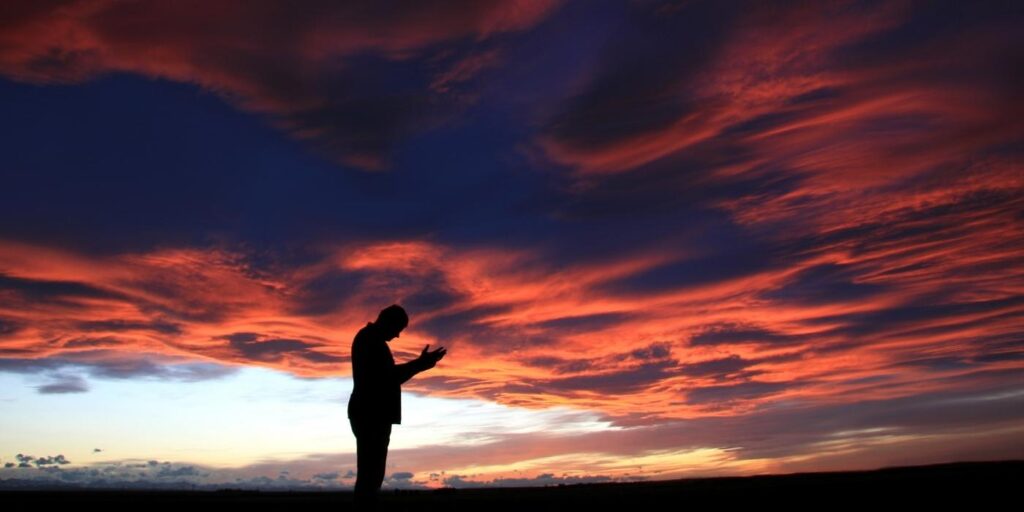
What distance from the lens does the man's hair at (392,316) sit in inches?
287

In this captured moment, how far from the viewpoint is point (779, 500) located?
1066cm

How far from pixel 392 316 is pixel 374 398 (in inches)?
31.4

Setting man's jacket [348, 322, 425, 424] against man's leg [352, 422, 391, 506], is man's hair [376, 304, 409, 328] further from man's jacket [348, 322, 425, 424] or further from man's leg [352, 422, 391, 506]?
man's leg [352, 422, 391, 506]

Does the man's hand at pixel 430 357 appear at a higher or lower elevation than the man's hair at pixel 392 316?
lower

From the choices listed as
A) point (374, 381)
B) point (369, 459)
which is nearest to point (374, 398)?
point (374, 381)

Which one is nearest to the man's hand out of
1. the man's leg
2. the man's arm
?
the man's arm

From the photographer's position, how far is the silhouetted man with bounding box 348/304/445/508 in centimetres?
695

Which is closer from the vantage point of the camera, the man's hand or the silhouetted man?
the silhouetted man

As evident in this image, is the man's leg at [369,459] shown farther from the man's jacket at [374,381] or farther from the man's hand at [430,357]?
the man's hand at [430,357]

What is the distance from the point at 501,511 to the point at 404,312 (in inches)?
206

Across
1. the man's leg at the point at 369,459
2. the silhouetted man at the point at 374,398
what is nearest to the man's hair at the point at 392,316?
the silhouetted man at the point at 374,398

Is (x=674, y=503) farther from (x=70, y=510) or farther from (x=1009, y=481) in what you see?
(x=70, y=510)

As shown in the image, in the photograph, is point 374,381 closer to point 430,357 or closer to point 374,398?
point 374,398

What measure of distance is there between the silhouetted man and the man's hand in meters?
0.20
